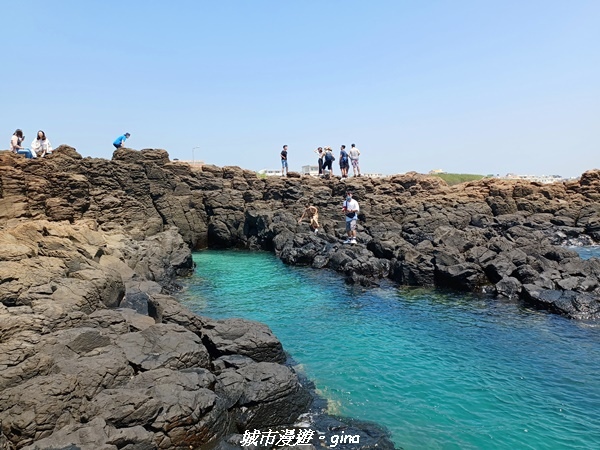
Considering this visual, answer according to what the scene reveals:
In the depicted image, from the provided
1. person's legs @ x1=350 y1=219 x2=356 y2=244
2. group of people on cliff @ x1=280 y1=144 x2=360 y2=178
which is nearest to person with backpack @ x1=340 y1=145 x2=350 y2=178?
group of people on cliff @ x1=280 y1=144 x2=360 y2=178

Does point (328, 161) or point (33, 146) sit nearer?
point (33, 146)

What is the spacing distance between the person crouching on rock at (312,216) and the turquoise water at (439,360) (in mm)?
12241

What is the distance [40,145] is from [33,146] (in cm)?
40

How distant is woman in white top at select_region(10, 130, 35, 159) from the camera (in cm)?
2472

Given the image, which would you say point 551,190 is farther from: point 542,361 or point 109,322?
point 109,322

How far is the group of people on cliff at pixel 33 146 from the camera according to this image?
81.3 feet

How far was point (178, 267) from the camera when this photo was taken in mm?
26453

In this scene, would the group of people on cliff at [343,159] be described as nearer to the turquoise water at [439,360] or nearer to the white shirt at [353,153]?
the white shirt at [353,153]

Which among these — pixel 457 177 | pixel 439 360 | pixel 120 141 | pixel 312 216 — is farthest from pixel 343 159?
pixel 457 177

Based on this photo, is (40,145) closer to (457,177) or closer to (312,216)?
(312,216)

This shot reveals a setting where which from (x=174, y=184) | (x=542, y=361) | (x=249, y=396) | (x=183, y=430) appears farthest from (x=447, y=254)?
(x=174, y=184)

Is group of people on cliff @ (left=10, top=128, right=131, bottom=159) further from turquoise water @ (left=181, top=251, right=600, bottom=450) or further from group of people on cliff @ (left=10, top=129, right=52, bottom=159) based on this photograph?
turquoise water @ (left=181, top=251, right=600, bottom=450)

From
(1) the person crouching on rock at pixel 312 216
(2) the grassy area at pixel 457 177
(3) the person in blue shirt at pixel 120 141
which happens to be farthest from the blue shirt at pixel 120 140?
(2) the grassy area at pixel 457 177

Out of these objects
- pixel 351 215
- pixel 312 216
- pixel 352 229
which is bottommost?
pixel 352 229
